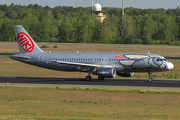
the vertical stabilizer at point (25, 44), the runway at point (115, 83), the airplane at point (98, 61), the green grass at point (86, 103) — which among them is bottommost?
the runway at point (115, 83)

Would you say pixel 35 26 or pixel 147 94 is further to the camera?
pixel 35 26

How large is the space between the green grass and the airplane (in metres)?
9.39

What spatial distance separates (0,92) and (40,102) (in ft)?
26.6

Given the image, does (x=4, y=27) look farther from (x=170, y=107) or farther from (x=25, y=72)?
(x=170, y=107)

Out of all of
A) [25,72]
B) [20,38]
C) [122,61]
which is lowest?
[25,72]

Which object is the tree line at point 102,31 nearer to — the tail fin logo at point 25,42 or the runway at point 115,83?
the tail fin logo at point 25,42

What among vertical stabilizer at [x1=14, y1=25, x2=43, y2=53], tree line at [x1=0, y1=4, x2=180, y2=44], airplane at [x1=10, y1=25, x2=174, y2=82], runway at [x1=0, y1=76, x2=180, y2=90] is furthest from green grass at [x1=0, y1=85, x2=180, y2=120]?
tree line at [x1=0, y1=4, x2=180, y2=44]

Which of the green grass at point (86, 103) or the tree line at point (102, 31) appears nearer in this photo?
the green grass at point (86, 103)

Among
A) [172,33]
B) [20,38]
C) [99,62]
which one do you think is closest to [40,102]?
[99,62]

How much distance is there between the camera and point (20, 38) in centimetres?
5162

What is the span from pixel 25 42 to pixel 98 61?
13.4 metres

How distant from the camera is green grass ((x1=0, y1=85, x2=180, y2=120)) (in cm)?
2336

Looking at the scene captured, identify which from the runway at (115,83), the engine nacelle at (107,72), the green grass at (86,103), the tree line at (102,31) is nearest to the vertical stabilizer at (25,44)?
the runway at (115,83)

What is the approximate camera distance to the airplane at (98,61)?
4553cm
